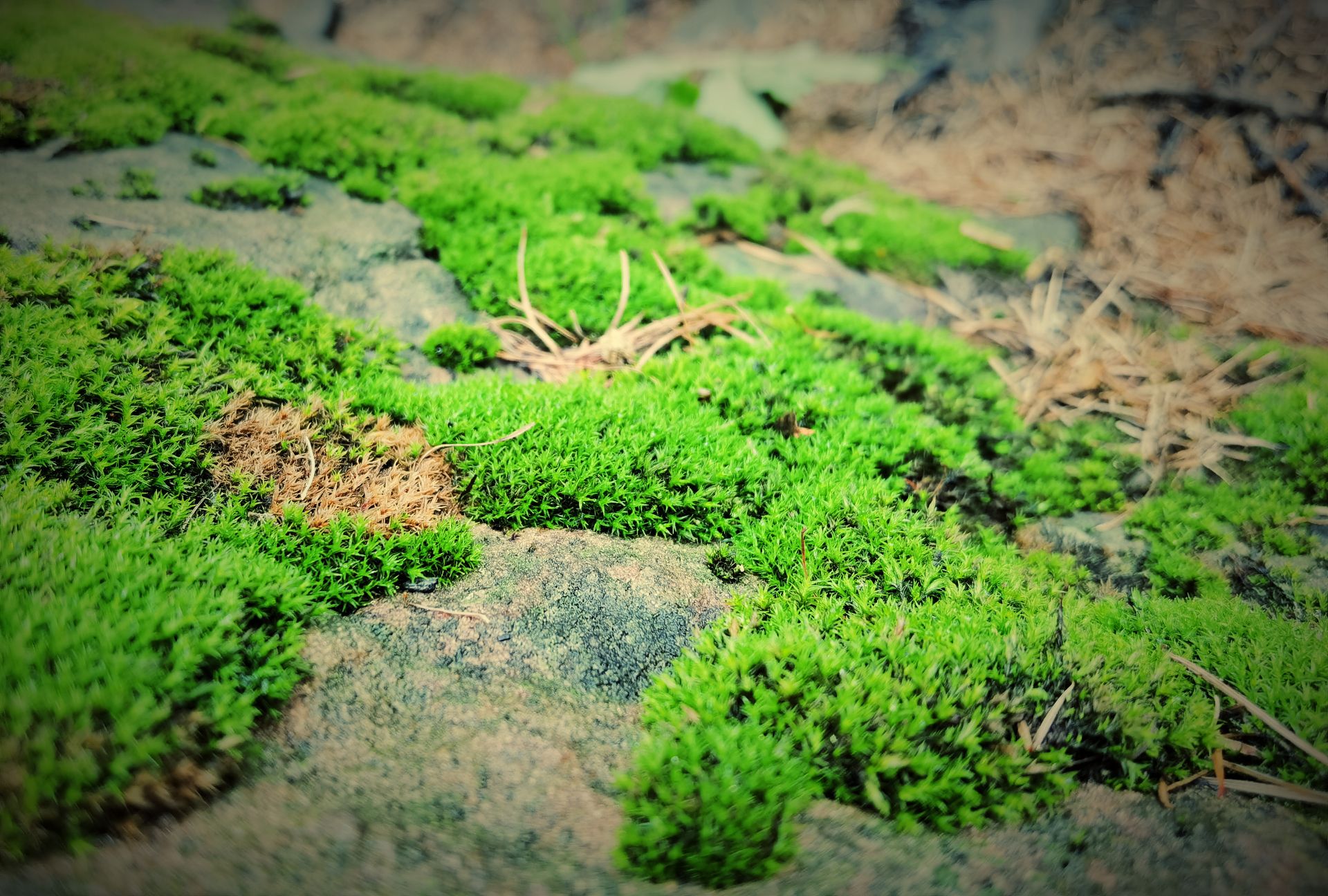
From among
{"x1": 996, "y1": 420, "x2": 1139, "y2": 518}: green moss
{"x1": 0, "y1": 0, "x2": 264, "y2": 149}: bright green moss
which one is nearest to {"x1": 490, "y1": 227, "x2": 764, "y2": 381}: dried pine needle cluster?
{"x1": 996, "y1": 420, "x2": 1139, "y2": 518}: green moss

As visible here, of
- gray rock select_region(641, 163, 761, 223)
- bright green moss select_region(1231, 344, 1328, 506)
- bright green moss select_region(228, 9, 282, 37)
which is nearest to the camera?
bright green moss select_region(1231, 344, 1328, 506)

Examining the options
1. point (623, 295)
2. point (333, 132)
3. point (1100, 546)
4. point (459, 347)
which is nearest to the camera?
point (1100, 546)

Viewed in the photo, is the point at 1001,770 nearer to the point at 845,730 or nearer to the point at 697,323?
the point at 845,730

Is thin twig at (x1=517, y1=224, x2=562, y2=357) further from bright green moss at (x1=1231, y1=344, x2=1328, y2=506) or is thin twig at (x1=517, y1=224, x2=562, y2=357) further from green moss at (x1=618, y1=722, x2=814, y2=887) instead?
bright green moss at (x1=1231, y1=344, x2=1328, y2=506)

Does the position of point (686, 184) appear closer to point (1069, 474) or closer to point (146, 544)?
point (1069, 474)

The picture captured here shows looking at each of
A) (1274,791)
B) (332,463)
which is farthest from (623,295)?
(1274,791)

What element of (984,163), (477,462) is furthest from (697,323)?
(984,163)

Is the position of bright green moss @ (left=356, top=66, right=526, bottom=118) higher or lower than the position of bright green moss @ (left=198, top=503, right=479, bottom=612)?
higher
